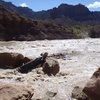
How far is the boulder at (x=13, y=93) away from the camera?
6.78 metres

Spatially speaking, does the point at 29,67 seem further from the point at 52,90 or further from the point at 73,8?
the point at 73,8

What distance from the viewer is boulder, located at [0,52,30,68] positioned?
15518mm

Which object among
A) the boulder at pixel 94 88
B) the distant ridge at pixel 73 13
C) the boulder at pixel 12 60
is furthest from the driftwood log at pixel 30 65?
the distant ridge at pixel 73 13

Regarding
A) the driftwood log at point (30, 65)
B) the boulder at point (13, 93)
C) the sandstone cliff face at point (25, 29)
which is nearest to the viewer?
the boulder at point (13, 93)

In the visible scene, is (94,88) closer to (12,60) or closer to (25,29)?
(12,60)

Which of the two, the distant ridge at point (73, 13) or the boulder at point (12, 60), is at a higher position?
the distant ridge at point (73, 13)

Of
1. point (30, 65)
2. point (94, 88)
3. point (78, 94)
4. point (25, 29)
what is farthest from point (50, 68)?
point (25, 29)

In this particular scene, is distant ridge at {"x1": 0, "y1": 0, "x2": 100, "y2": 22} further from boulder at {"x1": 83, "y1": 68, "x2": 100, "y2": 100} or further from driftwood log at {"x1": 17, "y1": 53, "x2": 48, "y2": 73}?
boulder at {"x1": 83, "y1": 68, "x2": 100, "y2": 100}

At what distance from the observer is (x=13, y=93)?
6.95 m

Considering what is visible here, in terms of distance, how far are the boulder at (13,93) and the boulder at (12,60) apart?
816 cm

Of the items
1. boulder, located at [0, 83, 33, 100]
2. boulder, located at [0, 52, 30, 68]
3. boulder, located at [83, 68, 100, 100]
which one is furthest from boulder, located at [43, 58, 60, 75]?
boulder, located at [83, 68, 100, 100]

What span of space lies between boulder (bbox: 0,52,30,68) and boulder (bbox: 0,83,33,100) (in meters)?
8.16

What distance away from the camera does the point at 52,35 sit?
5428 cm

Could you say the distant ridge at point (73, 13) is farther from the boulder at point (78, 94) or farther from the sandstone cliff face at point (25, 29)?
the boulder at point (78, 94)
